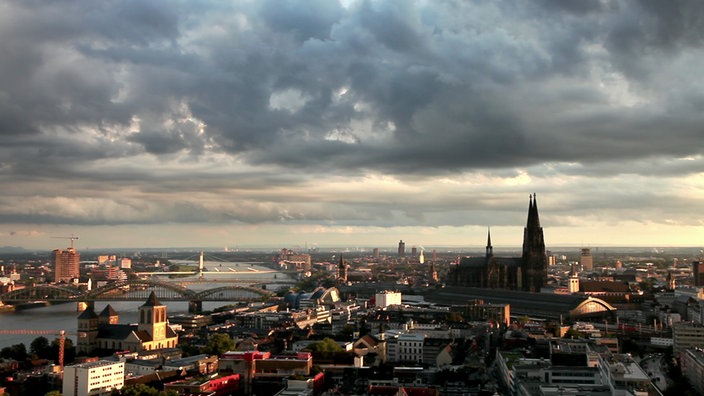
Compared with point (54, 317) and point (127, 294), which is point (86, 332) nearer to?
point (54, 317)

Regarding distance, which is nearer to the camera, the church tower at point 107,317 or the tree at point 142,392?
the tree at point 142,392

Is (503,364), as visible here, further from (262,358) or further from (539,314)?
(539,314)

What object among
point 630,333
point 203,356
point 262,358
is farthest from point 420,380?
point 630,333

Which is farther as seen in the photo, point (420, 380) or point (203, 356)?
point (203, 356)

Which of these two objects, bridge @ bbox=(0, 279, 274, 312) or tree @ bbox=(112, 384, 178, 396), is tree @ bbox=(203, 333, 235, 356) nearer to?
tree @ bbox=(112, 384, 178, 396)

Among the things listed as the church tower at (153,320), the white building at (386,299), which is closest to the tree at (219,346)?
the church tower at (153,320)

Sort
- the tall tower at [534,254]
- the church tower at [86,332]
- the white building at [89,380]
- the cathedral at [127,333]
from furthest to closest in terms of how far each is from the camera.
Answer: the tall tower at [534,254]
the church tower at [86,332]
the cathedral at [127,333]
the white building at [89,380]

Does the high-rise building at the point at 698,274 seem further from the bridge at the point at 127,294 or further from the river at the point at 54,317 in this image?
the river at the point at 54,317

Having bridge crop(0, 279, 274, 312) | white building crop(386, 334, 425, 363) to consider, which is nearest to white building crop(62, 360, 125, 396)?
white building crop(386, 334, 425, 363)
